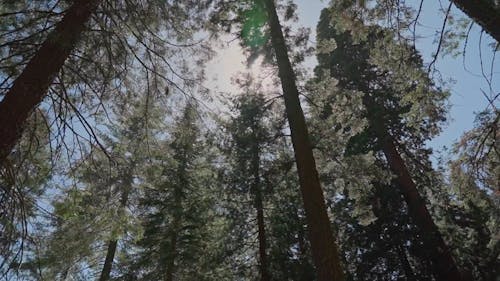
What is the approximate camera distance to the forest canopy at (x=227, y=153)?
4.64 meters

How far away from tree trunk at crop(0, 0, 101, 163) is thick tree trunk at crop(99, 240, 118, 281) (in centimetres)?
1000

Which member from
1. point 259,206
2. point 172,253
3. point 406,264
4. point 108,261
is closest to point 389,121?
point 406,264

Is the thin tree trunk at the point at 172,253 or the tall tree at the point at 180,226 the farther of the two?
the tall tree at the point at 180,226

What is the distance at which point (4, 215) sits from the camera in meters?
3.96

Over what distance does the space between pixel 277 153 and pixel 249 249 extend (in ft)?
13.0

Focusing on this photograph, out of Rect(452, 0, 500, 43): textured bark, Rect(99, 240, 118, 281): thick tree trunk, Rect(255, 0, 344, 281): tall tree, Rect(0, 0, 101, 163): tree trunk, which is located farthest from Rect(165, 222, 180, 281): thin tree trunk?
Rect(452, 0, 500, 43): textured bark

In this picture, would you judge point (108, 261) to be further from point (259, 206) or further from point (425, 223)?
point (425, 223)

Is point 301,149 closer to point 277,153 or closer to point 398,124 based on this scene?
point 277,153

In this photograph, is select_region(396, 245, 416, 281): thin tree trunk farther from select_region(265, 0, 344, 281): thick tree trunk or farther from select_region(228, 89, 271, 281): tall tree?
select_region(265, 0, 344, 281): thick tree trunk

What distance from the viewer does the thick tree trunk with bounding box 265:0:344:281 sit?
4348 mm

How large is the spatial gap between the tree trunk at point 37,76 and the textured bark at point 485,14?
5558 mm

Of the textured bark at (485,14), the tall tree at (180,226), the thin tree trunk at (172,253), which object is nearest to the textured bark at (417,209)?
the tall tree at (180,226)

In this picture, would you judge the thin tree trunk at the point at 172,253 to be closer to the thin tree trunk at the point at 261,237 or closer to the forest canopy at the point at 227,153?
the forest canopy at the point at 227,153

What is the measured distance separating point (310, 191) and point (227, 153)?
307 inches
